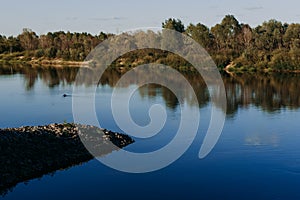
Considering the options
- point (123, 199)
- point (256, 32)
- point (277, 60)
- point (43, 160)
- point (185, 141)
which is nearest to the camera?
point (123, 199)

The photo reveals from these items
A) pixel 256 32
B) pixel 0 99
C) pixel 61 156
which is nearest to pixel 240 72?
pixel 256 32

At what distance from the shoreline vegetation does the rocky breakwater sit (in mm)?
58410

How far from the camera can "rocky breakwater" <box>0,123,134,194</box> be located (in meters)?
17.4

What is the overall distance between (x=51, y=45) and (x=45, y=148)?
315 ft

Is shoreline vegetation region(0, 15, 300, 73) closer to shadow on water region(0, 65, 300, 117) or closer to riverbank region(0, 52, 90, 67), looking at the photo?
riverbank region(0, 52, 90, 67)

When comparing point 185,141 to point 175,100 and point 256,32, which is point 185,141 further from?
point 256,32

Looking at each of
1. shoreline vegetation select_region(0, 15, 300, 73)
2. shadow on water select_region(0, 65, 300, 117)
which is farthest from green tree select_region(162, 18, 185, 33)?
shadow on water select_region(0, 65, 300, 117)

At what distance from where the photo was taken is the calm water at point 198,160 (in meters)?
16.5

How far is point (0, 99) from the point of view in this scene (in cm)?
3919

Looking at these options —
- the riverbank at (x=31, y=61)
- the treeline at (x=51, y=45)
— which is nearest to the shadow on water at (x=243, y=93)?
the riverbank at (x=31, y=61)

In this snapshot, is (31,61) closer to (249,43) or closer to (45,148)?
(249,43)

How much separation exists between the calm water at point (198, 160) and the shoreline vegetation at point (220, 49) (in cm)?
3782

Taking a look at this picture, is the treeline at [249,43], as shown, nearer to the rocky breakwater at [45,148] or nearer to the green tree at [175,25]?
the green tree at [175,25]

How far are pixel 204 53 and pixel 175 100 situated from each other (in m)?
42.3
